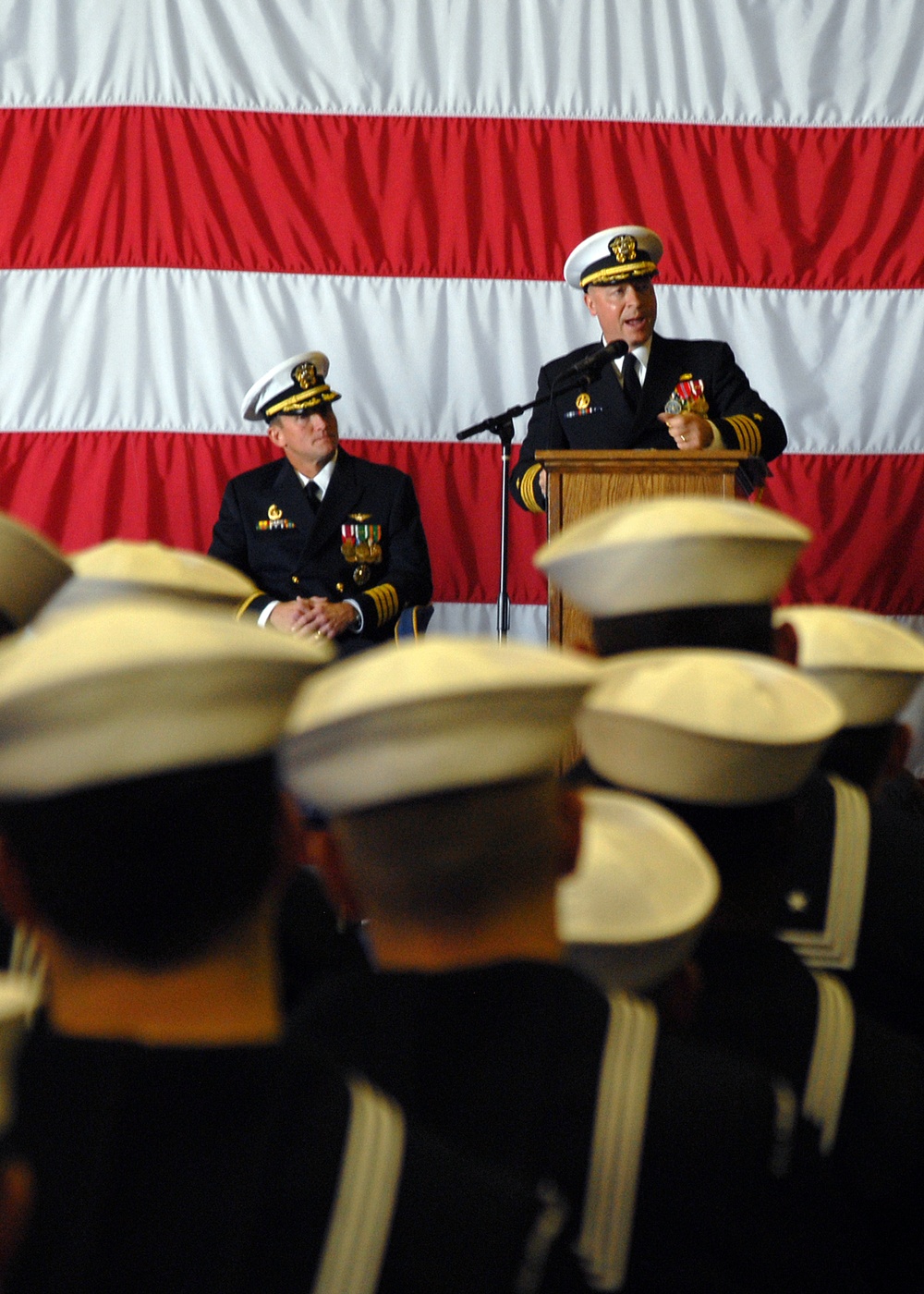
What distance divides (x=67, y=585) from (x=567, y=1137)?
0.73 m

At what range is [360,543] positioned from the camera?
3559 mm

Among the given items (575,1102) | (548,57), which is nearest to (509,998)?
(575,1102)

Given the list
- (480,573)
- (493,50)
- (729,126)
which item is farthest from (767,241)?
(480,573)

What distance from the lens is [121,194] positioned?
380 cm

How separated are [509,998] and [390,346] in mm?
3242

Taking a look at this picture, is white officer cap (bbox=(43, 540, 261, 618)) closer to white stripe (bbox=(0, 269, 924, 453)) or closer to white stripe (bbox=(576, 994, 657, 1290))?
white stripe (bbox=(576, 994, 657, 1290))

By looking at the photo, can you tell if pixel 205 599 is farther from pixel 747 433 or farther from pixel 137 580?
pixel 747 433

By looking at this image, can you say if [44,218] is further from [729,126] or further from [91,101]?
[729,126]

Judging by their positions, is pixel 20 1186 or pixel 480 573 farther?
pixel 480 573

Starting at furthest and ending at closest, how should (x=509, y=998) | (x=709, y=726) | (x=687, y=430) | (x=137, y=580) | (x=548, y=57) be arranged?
(x=548, y=57), (x=687, y=430), (x=137, y=580), (x=709, y=726), (x=509, y=998)

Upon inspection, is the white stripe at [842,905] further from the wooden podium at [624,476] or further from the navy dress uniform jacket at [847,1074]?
the wooden podium at [624,476]

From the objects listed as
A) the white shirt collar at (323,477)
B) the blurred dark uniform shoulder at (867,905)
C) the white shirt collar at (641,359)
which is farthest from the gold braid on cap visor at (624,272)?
the blurred dark uniform shoulder at (867,905)

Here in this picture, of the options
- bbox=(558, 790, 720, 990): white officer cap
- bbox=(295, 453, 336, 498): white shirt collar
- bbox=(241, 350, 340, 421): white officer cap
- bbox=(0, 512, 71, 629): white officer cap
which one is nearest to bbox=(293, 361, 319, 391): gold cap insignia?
bbox=(241, 350, 340, 421): white officer cap

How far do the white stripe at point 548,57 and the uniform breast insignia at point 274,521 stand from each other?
1.10m
